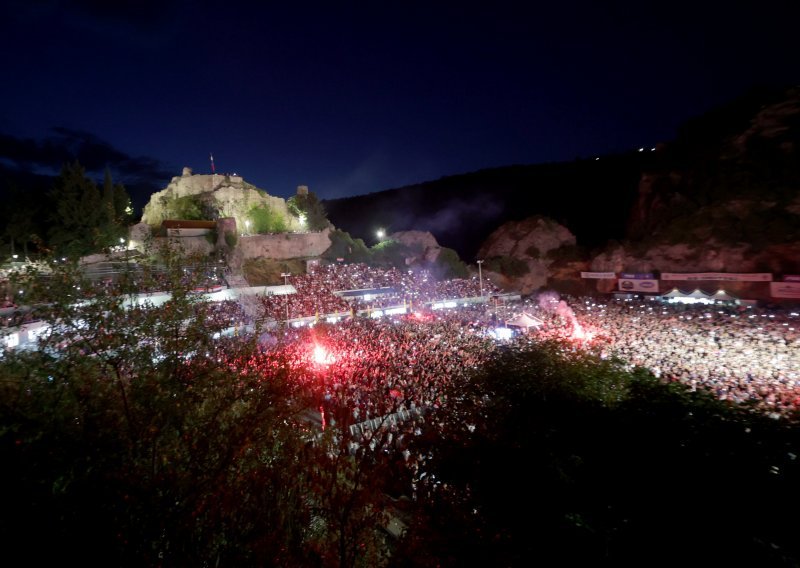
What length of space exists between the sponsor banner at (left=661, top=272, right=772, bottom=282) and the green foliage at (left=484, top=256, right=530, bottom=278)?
46.8 ft

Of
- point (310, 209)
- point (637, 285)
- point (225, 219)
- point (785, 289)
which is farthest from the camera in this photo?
point (310, 209)

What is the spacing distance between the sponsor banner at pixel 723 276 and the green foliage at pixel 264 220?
37942 mm

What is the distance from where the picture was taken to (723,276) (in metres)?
31.3

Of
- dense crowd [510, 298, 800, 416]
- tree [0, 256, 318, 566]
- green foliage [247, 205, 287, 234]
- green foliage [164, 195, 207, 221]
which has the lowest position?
dense crowd [510, 298, 800, 416]

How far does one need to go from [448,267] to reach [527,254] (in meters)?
10.2

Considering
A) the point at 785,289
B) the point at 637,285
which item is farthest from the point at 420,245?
the point at 785,289

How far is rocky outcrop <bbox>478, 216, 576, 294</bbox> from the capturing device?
1823 inches

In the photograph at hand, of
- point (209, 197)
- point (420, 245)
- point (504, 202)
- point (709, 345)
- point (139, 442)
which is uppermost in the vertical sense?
point (504, 202)

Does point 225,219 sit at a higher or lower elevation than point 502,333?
higher

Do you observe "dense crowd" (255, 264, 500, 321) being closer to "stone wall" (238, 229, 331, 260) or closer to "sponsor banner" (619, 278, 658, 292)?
"stone wall" (238, 229, 331, 260)

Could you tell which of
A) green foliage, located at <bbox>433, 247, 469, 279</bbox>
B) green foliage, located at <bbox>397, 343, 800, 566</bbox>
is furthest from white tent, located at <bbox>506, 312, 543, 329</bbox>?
green foliage, located at <bbox>433, 247, 469, 279</bbox>

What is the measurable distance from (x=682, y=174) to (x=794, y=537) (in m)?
47.5

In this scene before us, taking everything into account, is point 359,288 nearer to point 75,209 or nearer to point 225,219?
point 225,219

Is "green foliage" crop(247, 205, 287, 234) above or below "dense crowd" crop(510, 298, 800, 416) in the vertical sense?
above
